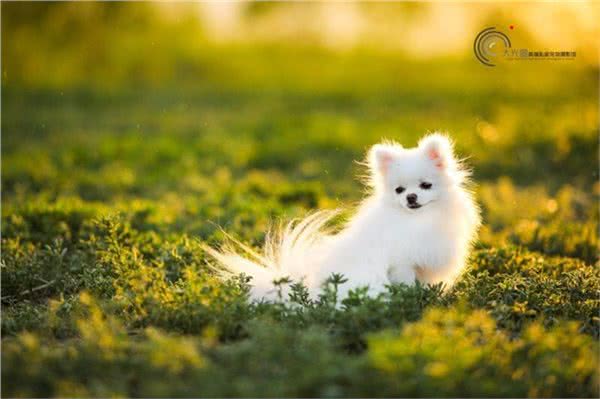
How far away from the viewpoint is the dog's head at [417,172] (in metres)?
4.41

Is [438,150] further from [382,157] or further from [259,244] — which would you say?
[259,244]

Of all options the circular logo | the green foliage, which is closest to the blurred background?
the circular logo

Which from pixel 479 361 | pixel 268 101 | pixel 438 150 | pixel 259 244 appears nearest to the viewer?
pixel 479 361

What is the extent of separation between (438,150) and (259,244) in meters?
1.86

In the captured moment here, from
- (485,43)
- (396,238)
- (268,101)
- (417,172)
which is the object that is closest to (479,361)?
(396,238)

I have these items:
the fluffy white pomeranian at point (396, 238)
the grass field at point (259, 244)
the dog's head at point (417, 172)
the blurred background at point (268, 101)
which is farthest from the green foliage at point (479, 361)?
the blurred background at point (268, 101)

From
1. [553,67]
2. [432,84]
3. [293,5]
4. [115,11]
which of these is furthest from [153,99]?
[553,67]

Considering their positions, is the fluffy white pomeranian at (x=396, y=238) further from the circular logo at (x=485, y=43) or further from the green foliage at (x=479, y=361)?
the circular logo at (x=485, y=43)

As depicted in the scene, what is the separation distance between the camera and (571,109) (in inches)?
498

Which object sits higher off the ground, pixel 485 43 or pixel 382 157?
pixel 485 43

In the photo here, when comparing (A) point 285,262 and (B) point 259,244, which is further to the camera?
(B) point 259,244

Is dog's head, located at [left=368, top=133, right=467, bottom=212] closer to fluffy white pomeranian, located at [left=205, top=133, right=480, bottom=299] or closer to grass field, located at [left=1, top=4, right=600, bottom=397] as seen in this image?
fluffy white pomeranian, located at [left=205, top=133, right=480, bottom=299]

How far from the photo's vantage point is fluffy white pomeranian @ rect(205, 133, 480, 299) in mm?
4344

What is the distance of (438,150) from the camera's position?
4.45m
